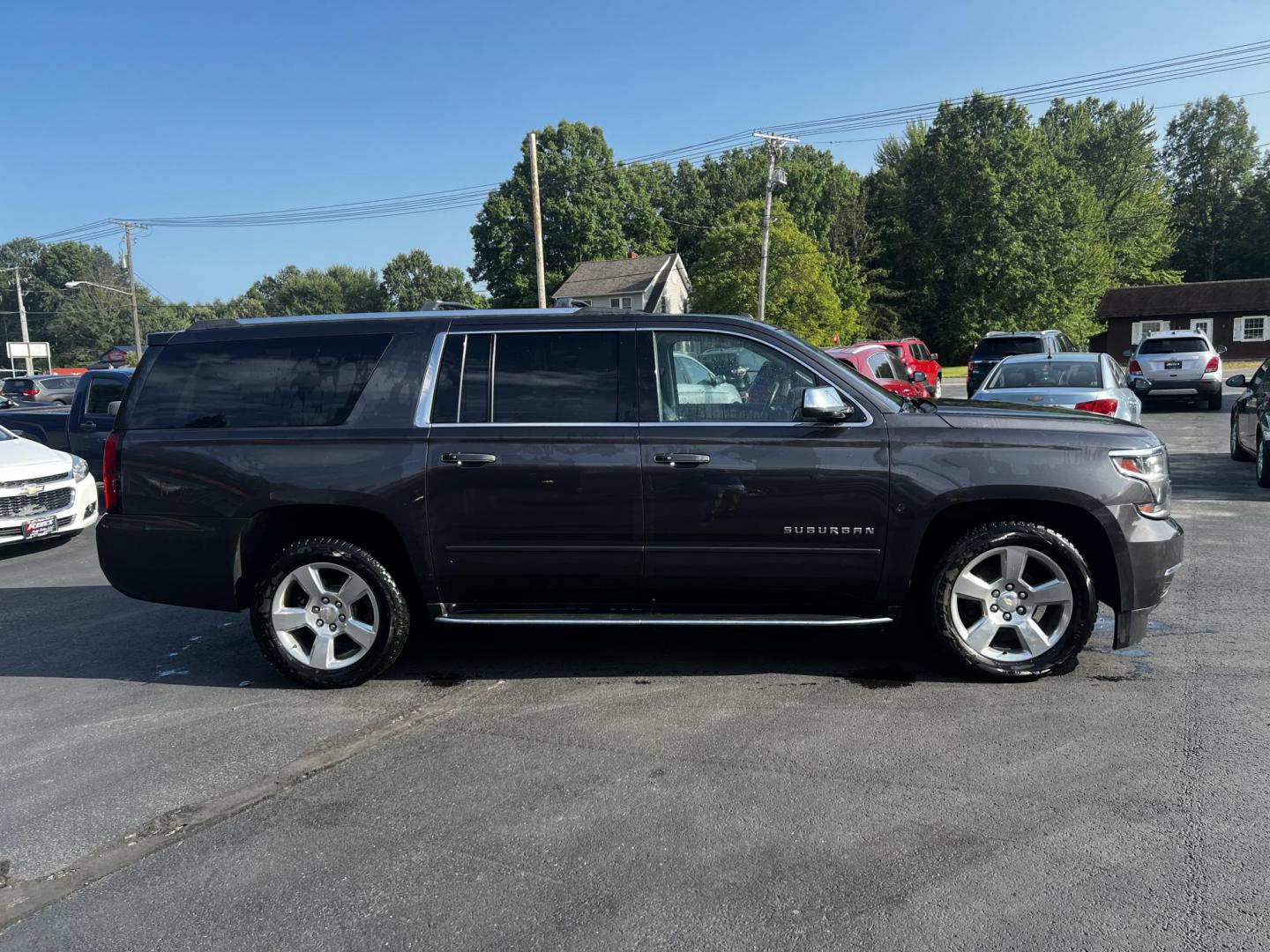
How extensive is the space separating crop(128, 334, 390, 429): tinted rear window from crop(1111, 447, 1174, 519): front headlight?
387 centimetres

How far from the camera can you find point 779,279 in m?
46.8

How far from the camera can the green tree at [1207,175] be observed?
72.6 meters

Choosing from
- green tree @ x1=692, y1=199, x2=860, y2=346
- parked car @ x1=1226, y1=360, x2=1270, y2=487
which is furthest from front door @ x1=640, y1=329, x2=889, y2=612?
green tree @ x1=692, y1=199, x2=860, y2=346

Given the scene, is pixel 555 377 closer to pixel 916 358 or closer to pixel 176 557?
pixel 176 557

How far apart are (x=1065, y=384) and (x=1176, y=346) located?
40.1 feet

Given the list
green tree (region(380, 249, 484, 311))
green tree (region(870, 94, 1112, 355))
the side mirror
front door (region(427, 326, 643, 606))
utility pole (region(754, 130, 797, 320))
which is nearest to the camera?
the side mirror

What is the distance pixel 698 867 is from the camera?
3072mm

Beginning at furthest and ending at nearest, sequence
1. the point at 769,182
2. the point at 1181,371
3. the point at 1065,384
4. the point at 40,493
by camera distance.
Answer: the point at 769,182 → the point at 1181,371 → the point at 1065,384 → the point at 40,493

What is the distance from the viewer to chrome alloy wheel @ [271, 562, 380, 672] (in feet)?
16.1

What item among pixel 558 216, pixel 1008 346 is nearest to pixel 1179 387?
pixel 1008 346

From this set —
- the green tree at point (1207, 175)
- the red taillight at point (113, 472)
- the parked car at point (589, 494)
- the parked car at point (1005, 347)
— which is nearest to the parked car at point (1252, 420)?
the parked car at point (1005, 347)

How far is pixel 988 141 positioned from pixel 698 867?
194 ft

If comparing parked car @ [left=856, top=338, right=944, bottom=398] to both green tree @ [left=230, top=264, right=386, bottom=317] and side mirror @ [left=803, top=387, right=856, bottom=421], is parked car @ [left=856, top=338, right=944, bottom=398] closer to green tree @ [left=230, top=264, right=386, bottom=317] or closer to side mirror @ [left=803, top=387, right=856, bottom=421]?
side mirror @ [left=803, top=387, right=856, bottom=421]

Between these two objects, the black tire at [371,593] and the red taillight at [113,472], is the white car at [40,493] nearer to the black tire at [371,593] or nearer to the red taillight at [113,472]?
the red taillight at [113,472]
